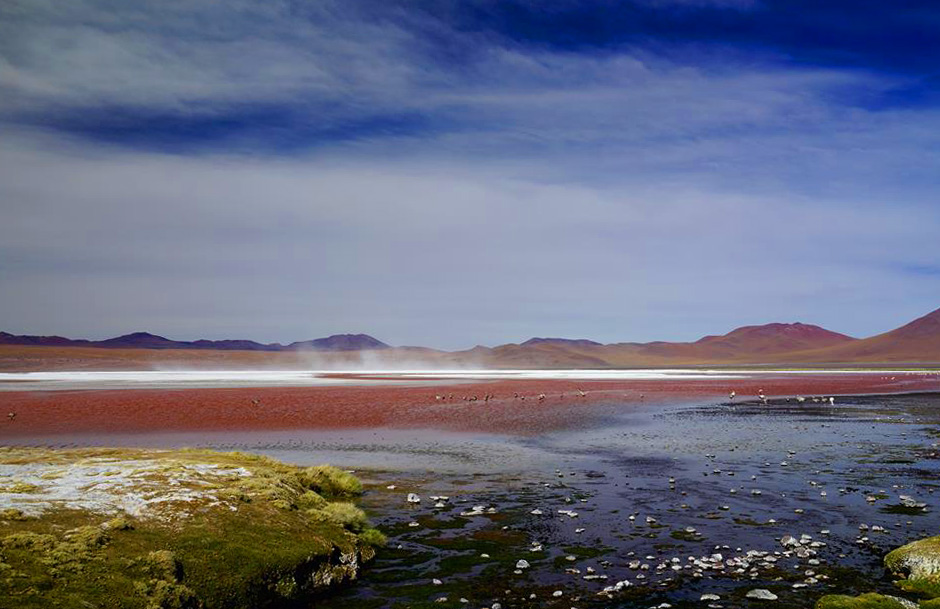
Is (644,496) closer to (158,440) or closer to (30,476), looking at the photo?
(30,476)

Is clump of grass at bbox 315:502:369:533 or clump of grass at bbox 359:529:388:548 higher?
clump of grass at bbox 315:502:369:533

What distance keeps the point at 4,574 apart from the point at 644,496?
17.2 metres

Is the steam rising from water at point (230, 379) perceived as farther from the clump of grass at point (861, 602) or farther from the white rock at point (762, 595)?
the clump of grass at point (861, 602)

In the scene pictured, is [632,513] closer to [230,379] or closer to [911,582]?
[911,582]

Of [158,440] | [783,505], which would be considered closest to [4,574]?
[783,505]

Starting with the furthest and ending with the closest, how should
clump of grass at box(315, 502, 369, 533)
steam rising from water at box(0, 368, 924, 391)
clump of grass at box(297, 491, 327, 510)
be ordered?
steam rising from water at box(0, 368, 924, 391)
clump of grass at box(297, 491, 327, 510)
clump of grass at box(315, 502, 369, 533)

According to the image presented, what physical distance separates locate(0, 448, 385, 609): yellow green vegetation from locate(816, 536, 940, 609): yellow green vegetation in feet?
32.5

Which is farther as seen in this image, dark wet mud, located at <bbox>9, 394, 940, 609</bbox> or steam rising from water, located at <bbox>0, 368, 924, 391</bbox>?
steam rising from water, located at <bbox>0, 368, 924, 391</bbox>

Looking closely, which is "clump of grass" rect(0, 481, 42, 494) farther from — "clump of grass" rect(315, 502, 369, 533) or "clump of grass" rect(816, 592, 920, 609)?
"clump of grass" rect(816, 592, 920, 609)

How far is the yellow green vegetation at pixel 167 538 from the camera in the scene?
11211 mm

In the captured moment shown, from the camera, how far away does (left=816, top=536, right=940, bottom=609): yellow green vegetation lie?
11.6m

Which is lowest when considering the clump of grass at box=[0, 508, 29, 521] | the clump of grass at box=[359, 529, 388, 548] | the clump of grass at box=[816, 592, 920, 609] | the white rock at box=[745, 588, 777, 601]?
the clump of grass at box=[359, 529, 388, 548]

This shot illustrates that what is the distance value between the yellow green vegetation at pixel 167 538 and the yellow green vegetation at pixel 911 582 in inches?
390

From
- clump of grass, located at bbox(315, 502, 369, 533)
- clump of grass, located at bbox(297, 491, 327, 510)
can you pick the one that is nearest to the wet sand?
clump of grass, located at bbox(297, 491, 327, 510)
